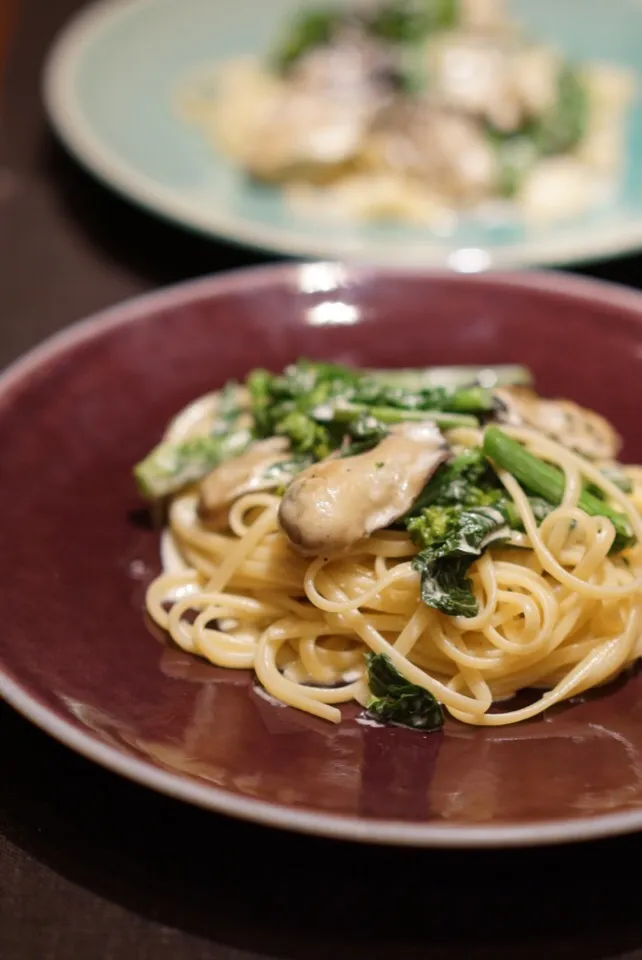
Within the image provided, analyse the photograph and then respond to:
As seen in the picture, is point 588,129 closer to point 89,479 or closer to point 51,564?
point 89,479

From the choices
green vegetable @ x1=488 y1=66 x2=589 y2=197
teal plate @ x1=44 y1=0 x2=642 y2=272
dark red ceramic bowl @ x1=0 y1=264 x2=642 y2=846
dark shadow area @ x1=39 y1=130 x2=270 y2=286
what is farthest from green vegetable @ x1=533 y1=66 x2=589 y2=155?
dark red ceramic bowl @ x1=0 y1=264 x2=642 y2=846

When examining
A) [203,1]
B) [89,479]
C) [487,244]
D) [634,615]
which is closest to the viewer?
[634,615]

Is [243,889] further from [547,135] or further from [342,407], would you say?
[547,135]

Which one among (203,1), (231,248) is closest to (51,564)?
(231,248)

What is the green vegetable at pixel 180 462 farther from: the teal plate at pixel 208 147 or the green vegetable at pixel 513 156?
the green vegetable at pixel 513 156

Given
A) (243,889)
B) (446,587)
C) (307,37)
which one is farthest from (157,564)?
(307,37)

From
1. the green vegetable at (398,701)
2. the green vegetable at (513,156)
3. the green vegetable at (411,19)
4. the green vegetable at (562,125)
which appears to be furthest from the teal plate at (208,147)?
the green vegetable at (398,701)
